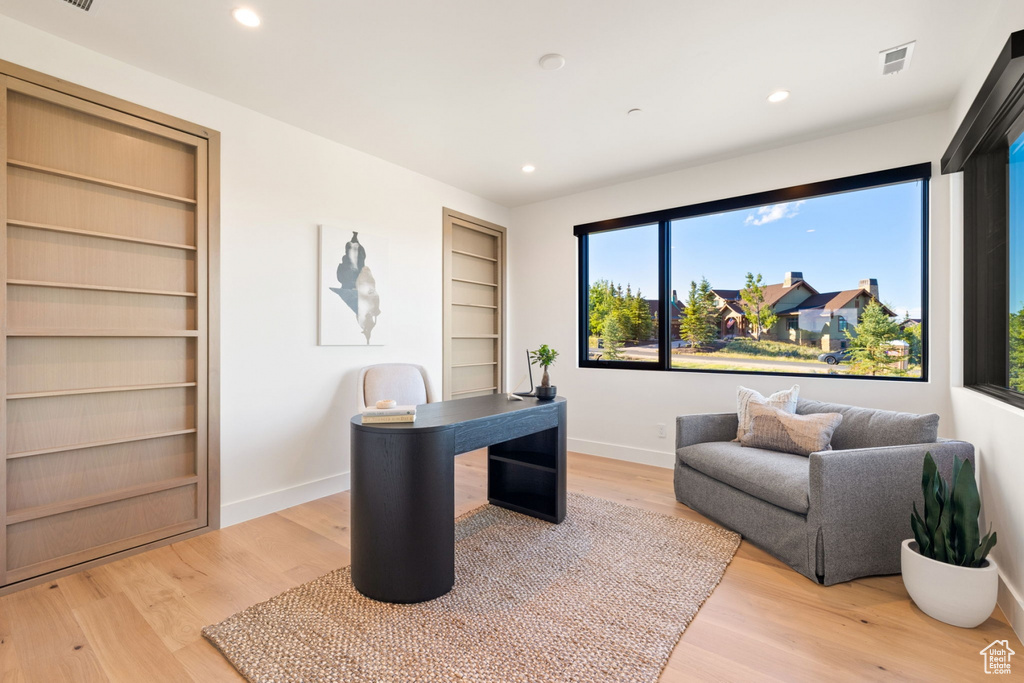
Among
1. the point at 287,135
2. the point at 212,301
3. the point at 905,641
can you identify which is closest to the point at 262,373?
the point at 212,301

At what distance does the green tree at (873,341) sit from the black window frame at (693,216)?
77mm

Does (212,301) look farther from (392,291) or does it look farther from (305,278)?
(392,291)

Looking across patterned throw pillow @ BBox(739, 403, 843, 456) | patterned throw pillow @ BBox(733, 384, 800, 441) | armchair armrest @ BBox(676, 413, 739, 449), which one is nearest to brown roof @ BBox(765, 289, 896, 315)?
patterned throw pillow @ BBox(733, 384, 800, 441)

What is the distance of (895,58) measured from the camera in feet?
7.64

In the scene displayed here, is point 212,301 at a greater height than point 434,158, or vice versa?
point 434,158

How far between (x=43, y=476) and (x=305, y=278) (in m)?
1.67

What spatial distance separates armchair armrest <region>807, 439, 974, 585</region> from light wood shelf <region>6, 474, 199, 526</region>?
3.29 metres

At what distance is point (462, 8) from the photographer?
6.56ft

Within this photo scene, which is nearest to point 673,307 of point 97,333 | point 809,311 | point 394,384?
point 809,311

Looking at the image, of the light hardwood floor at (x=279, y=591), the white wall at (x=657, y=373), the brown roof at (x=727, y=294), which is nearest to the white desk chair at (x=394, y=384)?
the light hardwood floor at (x=279, y=591)

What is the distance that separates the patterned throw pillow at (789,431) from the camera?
2646 millimetres

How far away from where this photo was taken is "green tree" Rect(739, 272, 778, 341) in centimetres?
363

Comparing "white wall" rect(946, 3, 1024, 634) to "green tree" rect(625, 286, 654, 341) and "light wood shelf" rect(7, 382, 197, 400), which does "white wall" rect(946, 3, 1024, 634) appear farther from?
"light wood shelf" rect(7, 382, 197, 400)

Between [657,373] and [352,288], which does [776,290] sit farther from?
[352,288]
